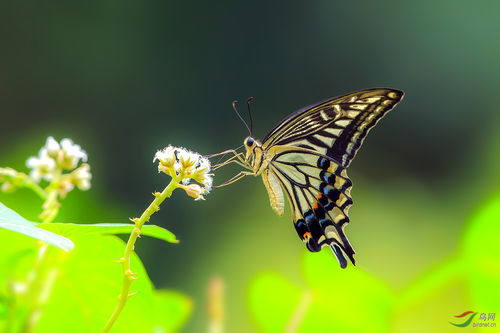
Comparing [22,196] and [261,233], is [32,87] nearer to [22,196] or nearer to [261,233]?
[261,233]

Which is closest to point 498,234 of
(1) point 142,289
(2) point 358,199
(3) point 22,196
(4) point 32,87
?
(1) point 142,289

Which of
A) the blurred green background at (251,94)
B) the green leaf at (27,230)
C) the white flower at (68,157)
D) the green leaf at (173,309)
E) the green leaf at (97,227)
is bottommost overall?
the green leaf at (27,230)

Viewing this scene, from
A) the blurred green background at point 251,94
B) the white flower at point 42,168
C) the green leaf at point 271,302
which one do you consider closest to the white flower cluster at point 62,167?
the white flower at point 42,168

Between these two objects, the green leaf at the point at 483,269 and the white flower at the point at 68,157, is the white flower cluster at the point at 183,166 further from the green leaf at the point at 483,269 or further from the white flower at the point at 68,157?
the green leaf at the point at 483,269

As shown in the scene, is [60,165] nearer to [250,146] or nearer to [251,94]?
[250,146]

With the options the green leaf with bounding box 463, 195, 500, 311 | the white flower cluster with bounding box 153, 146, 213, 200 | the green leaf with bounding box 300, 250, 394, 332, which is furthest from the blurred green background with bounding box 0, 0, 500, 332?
the white flower cluster with bounding box 153, 146, 213, 200

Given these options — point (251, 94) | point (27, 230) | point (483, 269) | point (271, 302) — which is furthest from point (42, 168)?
point (251, 94)

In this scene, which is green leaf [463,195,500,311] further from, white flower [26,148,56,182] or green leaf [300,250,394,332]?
white flower [26,148,56,182]
